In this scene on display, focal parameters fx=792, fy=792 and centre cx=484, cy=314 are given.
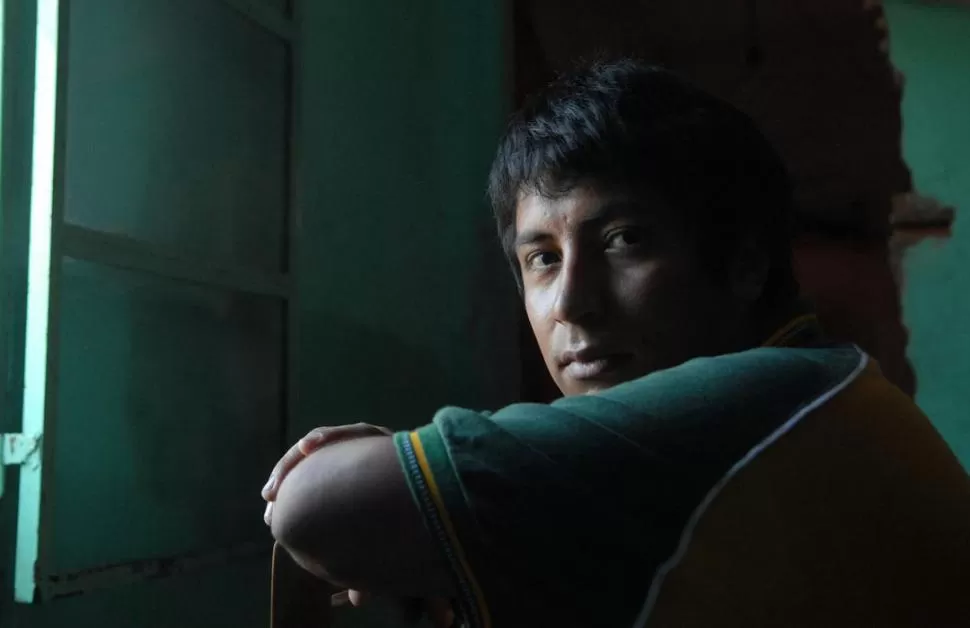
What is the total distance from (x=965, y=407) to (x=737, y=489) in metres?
1.26

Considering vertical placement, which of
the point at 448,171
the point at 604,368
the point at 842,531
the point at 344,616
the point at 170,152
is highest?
the point at 448,171

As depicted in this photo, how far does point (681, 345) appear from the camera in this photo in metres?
0.71

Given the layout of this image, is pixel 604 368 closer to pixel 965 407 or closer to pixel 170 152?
pixel 170 152

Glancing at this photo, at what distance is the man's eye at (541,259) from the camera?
77cm

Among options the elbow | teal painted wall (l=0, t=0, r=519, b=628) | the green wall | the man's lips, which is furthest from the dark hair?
the green wall

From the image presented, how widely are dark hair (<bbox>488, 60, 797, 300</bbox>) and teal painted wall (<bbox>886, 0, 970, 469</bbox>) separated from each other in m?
0.90

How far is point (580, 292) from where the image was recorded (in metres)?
0.71

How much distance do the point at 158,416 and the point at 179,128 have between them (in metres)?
0.43

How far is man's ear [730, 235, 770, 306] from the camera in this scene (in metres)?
0.76

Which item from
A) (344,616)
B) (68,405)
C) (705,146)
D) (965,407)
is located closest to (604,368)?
(705,146)

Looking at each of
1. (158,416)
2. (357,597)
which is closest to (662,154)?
(357,597)

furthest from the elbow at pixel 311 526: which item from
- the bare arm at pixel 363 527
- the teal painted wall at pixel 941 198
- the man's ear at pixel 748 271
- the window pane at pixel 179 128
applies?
the teal painted wall at pixel 941 198

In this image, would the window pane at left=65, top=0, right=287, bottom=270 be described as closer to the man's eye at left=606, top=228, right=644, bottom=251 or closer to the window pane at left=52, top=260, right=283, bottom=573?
the window pane at left=52, top=260, right=283, bottom=573

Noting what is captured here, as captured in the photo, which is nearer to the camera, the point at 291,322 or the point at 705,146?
the point at 705,146
